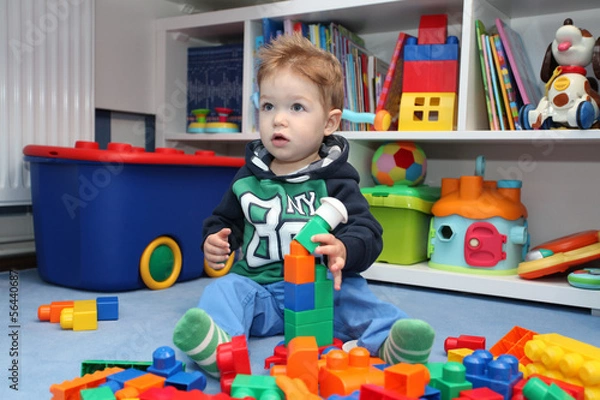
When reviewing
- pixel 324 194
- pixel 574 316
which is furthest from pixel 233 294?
pixel 574 316

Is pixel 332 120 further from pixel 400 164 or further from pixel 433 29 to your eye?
pixel 433 29

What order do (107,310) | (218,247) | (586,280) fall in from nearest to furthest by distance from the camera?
(218,247), (107,310), (586,280)

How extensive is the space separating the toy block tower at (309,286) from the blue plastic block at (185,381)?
14 cm

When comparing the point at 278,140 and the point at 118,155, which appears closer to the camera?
the point at 278,140

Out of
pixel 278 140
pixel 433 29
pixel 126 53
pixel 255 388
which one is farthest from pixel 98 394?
pixel 126 53

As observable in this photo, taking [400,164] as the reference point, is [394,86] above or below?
above

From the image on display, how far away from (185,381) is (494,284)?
0.84 m

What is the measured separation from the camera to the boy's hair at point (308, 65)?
918 millimetres

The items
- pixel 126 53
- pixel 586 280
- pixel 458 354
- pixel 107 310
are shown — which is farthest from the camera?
pixel 126 53

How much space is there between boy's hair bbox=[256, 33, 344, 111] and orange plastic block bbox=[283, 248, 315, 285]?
30 centimetres

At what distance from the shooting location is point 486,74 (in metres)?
1.36

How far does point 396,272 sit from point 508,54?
1.91 feet

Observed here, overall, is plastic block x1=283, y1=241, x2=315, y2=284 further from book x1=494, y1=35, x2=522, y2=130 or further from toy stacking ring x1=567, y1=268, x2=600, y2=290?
book x1=494, y1=35, x2=522, y2=130

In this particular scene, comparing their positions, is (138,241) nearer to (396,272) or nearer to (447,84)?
(396,272)
